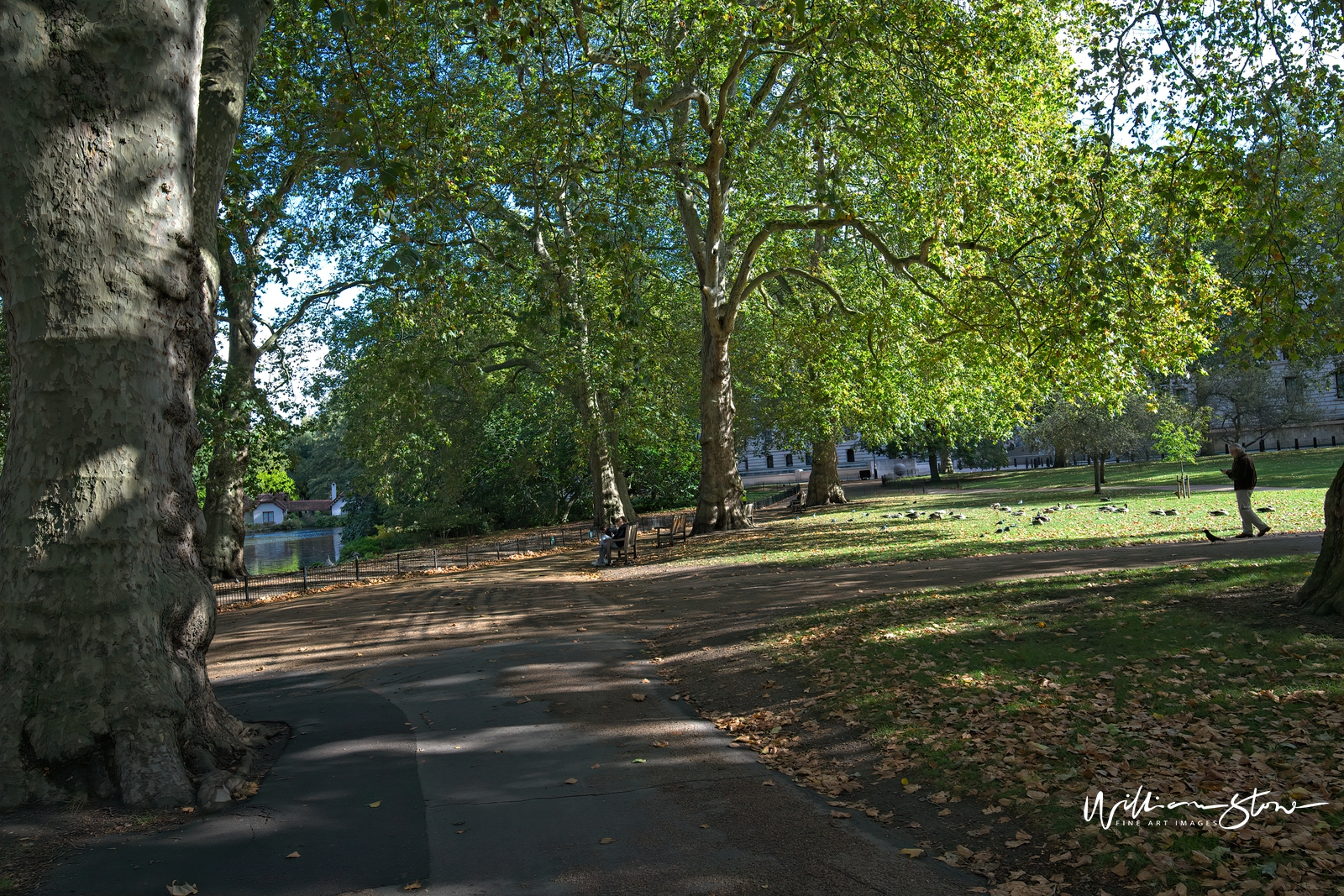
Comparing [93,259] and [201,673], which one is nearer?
[93,259]

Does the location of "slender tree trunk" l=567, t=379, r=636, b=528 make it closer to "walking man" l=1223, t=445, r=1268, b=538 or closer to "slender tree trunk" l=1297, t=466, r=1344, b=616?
"walking man" l=1223, t=445, r=1268, b=538

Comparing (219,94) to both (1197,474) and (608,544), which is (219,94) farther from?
(1197,474)

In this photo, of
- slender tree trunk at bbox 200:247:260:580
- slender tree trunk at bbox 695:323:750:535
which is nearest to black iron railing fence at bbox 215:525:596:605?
slender tree trunk at bbox 200:247:260:580

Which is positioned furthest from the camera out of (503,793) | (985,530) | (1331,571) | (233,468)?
(233,468)

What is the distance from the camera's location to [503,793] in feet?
18.7

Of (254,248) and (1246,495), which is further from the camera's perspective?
(254,248)

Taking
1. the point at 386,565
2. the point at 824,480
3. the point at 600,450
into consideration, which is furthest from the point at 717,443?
the point at 824,480

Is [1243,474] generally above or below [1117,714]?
above

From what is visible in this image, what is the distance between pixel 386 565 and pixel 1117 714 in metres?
22.7

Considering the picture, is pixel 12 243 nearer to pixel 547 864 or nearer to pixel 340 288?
pixel 547 864

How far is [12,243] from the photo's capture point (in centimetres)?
562

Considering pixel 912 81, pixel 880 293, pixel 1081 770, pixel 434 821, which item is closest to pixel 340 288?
pixel 880 293

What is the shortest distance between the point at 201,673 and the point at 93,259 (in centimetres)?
291

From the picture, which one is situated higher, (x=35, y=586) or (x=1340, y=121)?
(x=1340, y=121)
